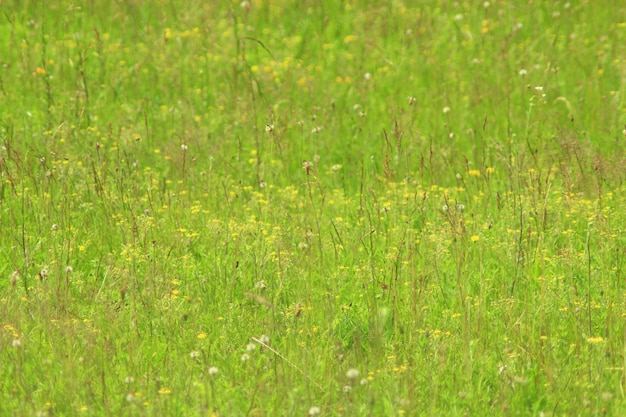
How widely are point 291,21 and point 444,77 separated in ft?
5.69

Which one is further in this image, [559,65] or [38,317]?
[559,65]

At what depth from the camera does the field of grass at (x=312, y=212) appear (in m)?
3.55

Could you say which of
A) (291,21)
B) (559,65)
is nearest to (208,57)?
(291,21)

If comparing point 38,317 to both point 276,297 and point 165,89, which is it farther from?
point 165,89

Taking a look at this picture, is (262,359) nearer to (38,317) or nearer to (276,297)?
(276,297)

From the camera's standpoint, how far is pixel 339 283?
14.5ft

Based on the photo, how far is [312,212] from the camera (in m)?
5.34

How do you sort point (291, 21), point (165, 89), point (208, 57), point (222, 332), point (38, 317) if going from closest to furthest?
point (38, 317) → point (222, 332) → point (165, 89) → point (208, 57) → point (291, 21)

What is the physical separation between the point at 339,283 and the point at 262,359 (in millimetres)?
781

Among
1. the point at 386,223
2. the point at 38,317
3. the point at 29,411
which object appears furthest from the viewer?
the point at 386,223

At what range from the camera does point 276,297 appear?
4164 millimetres

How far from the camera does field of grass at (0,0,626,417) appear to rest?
355 centimetres

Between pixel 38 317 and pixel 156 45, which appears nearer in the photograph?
pixel 38 317

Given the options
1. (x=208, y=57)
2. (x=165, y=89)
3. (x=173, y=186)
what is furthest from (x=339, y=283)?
(x=208, y=57)
